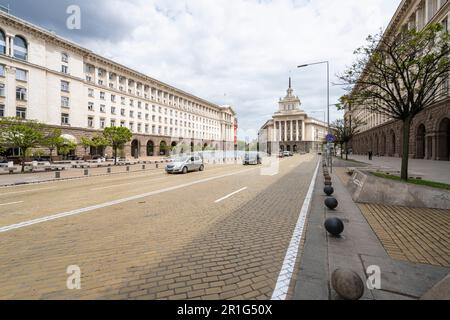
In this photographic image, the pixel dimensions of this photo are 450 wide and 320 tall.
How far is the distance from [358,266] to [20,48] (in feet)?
164

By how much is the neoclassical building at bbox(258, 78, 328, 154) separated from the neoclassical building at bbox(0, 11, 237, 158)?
2714 inches

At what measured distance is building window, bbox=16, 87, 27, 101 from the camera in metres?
34.2

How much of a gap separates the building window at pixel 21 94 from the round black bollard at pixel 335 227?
46081 mm

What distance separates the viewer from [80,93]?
43250 mm

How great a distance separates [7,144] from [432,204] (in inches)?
1196

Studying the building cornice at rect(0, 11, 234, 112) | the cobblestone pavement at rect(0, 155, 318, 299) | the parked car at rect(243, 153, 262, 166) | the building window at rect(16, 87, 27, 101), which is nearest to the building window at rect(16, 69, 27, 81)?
the building window at rect(16, 87, 27, 101)

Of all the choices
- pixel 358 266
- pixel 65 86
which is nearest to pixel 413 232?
pixel 358 266

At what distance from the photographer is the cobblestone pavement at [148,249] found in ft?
10.8

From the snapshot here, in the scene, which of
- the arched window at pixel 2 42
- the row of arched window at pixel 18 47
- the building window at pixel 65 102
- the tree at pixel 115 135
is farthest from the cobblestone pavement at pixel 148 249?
the building window at pixel 65 102

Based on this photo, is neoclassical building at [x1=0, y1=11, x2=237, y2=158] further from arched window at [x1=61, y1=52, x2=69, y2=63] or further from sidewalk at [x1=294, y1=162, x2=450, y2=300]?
sidewalk at [x1=294, y1=162, x2=450, y2=300]

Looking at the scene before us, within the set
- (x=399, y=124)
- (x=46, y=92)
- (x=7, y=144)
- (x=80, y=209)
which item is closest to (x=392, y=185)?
(x=80, y=209)

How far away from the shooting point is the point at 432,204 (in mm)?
7461

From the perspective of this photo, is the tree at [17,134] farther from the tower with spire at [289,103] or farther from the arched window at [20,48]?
the tower with spire at [289,103]

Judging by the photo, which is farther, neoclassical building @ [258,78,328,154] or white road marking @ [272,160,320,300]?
neoclassical building @ [258,78,328,154]
